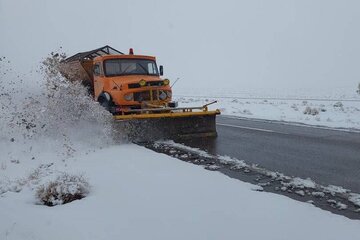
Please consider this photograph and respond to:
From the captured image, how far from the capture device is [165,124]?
32.9 feet

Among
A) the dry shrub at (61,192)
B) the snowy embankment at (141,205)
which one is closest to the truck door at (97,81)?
the snowy embankment at (141,205)

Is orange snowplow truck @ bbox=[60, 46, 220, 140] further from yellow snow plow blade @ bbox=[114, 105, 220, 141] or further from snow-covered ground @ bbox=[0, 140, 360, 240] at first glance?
snow-covered ground @ bbox=[0, 140, 360, 240]

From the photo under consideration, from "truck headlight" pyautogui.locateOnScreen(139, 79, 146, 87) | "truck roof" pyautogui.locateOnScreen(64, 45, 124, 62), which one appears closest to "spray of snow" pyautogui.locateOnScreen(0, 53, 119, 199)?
"truck headlight" pyautogui.locateOnScreen(139, 79, 146, 87)

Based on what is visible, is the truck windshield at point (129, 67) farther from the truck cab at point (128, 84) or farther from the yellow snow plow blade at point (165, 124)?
the yellow snow plow blade at point (165, 124)

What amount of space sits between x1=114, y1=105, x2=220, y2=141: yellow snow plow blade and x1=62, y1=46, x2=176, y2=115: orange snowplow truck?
1.74 ft

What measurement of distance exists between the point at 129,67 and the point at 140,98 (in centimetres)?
140

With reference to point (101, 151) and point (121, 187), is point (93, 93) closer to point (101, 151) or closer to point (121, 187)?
point (101, 151)

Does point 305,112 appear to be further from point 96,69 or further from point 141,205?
point 141,205

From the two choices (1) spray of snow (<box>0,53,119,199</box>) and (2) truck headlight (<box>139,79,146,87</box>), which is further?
(2) truck headlight (<box>139,79,146,87</box>)

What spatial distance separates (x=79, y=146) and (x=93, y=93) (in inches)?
161

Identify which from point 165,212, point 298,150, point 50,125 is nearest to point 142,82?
point 50,125

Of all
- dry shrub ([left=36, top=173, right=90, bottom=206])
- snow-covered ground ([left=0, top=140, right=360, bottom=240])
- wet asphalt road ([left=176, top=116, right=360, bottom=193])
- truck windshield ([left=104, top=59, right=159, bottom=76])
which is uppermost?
truck windshield ([left=104, top=59, right=159, bottom=76])

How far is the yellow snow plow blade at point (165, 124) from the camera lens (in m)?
9.54

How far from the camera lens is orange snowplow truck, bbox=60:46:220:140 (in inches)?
386
